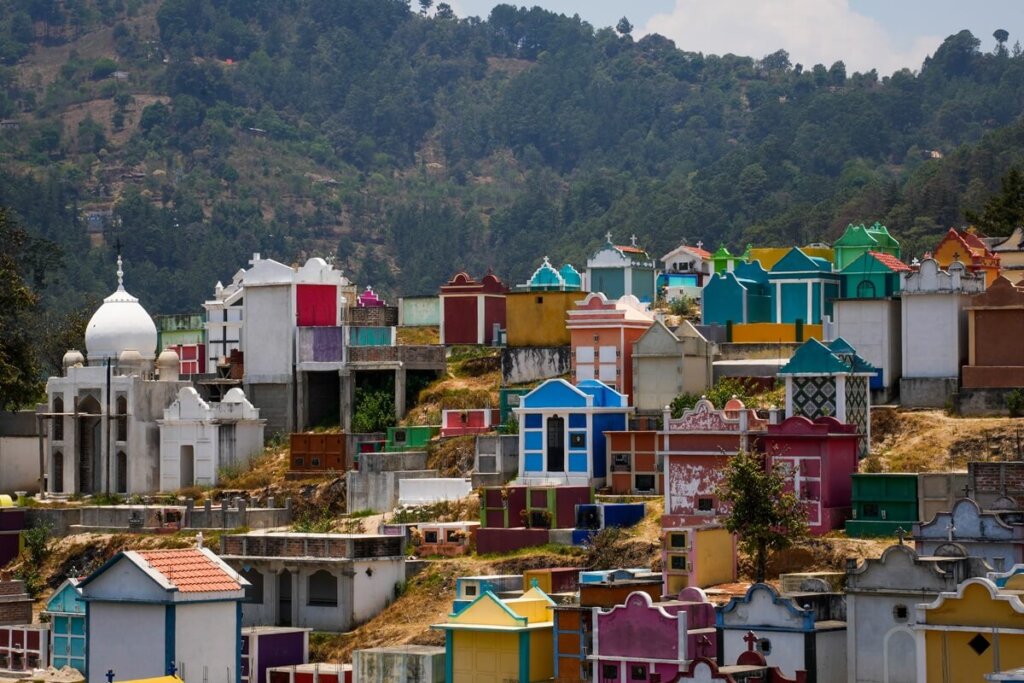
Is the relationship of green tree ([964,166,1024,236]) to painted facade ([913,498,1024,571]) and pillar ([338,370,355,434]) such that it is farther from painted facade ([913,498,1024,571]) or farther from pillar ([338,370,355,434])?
painted facade ([913,498,1024,571])

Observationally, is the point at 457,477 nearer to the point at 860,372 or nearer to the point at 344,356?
the point at 344,356

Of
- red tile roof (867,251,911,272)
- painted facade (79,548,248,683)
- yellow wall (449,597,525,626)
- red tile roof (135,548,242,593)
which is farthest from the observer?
red tile roof (867,251,911,272)

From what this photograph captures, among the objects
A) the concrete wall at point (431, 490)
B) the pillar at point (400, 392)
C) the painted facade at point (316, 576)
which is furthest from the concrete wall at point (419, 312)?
the painted facade at point (316, 576)

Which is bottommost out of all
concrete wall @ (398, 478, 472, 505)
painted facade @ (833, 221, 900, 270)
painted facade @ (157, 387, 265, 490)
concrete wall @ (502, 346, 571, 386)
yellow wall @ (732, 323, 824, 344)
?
concrete wall @ (398, 478, 472, 505)

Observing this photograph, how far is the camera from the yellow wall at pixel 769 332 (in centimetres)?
7431

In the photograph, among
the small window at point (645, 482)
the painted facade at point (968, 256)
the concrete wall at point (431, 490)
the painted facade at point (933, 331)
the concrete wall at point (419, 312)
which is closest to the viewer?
the painted facade at point (933, 331)

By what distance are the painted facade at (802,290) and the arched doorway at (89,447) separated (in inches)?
870

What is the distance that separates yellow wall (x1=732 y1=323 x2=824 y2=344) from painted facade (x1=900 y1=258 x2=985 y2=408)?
23.9 feet

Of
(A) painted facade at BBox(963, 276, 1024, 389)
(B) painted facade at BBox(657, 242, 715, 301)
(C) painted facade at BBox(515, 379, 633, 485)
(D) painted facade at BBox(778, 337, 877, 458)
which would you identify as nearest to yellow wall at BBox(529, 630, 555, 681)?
(D) painted facade at BBox(778, 337, 877, 458)

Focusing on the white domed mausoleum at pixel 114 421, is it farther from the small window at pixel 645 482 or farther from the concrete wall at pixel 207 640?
the concrete wall at pixel 207 640

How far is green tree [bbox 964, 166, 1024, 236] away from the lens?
90875mm

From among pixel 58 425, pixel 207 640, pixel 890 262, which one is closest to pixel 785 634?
pixel 207 640

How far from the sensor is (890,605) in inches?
1944

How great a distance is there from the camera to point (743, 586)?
57406 millimetres
